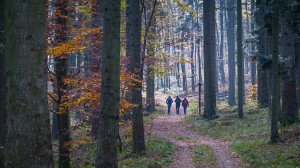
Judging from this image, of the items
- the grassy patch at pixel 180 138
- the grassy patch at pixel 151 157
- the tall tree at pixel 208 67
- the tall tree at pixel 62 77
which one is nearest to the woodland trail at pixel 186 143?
the grassy patch at pixel 180 138

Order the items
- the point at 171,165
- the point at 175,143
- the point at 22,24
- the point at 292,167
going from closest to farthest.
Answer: the point at 22,24 < the point at 292,167 < the point at 171,165 < the point at 175,143

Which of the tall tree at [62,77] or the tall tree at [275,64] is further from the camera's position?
the tall tree at [275,64]

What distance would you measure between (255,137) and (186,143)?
10.6ft

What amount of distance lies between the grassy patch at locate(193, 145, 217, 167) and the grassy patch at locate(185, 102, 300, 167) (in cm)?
102

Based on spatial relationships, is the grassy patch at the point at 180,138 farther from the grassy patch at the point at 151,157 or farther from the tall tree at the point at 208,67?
the tall tree at the point at 208,67

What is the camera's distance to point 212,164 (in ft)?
40.2

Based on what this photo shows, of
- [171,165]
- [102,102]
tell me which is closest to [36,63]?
[102,102]

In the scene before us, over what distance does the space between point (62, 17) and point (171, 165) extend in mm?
6294

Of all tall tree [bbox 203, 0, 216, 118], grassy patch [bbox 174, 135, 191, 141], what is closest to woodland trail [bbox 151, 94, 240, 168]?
grassy patch [bbox 174, 135, 191, 141]

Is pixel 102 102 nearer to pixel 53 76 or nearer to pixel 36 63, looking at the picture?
pixel 36 63

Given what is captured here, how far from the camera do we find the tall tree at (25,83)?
5156 mm

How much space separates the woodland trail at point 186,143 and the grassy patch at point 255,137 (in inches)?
17.2

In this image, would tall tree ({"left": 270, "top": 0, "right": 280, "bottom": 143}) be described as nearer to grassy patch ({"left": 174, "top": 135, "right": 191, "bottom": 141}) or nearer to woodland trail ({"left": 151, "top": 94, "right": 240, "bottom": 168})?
woodland trail ({"left": 151, "top": 94, "right": 240, "bottom": 168})

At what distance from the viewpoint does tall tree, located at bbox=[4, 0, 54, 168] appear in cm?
516
